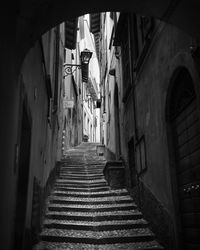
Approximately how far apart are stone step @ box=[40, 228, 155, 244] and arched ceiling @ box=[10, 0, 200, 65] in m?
3.90

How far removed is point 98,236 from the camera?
20.6 feet

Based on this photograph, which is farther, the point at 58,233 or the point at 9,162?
the point at 58,233

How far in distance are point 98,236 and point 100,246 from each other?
0.33 metres

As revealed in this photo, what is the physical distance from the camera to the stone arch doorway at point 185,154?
4383 mm

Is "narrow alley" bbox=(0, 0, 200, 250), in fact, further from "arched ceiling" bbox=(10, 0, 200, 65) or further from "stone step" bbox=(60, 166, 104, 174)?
"stone step" bbox=(60, 166, 104, 174)

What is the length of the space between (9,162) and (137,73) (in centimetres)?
527

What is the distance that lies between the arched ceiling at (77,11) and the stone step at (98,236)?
390cm

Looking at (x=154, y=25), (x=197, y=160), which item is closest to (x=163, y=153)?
(x=197, y=160)

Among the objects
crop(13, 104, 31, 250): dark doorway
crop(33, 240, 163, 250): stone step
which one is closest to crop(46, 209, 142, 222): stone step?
crop(33, 240, 163, 250): stone step

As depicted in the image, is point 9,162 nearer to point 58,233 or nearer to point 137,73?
point 58,233

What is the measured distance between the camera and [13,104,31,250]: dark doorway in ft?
14.1

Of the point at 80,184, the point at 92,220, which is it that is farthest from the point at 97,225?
the point at 80,184

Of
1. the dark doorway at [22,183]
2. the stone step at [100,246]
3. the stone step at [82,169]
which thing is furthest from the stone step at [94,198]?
the dark doorway at [22,183]

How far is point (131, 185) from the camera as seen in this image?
8.58 metres
